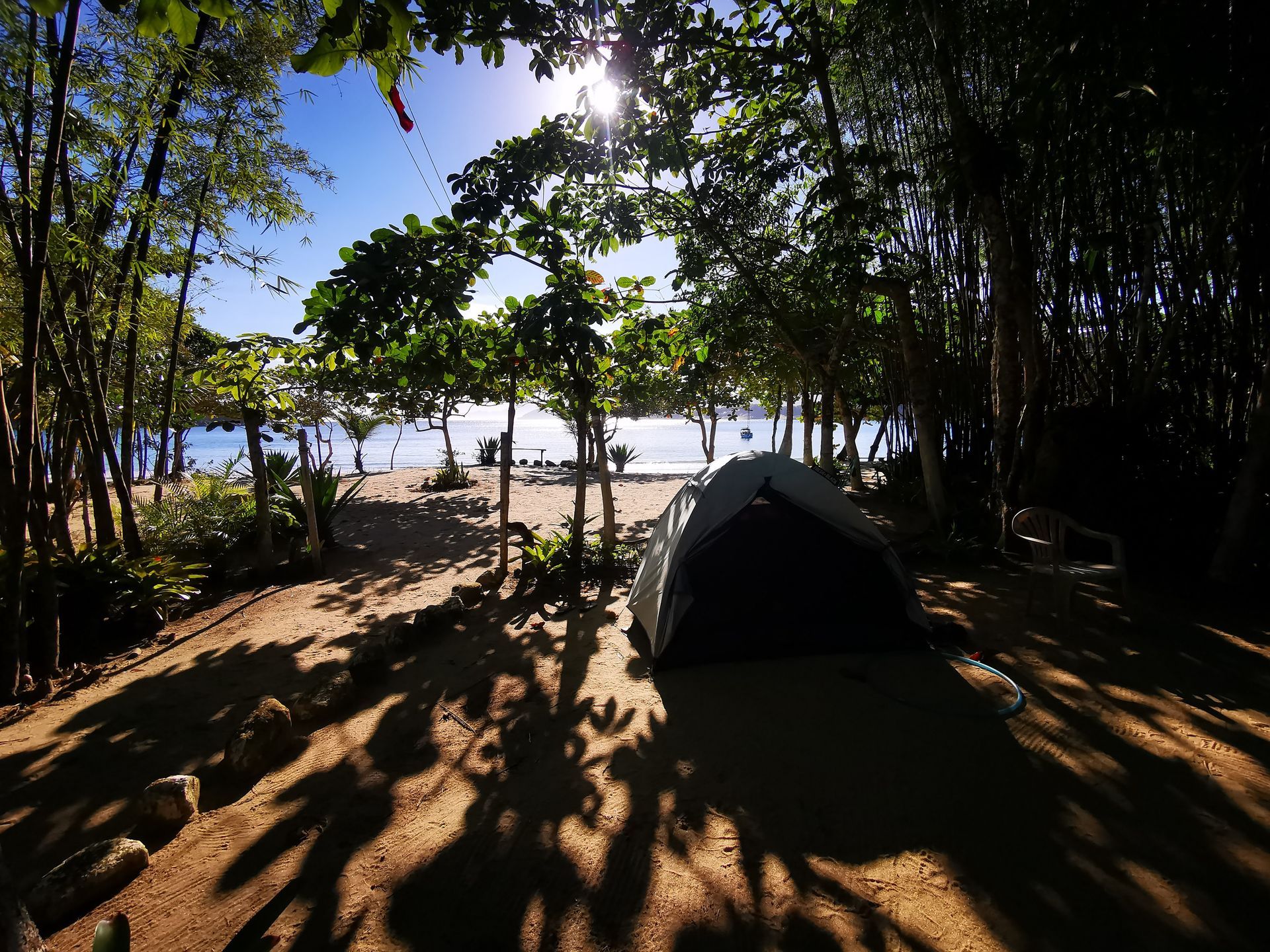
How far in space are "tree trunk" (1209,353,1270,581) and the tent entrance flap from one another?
3.19m

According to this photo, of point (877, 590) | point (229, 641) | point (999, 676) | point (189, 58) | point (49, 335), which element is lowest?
point (229, 641)

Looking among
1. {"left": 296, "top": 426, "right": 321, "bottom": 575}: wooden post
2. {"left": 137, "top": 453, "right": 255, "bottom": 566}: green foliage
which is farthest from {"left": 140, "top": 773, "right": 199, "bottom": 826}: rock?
{"left": 296, "top": 426, "right": 321, "bottom": 575}: wooden post

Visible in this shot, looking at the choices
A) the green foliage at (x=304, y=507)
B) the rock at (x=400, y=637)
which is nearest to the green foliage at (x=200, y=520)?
the green foliage at (x=304, y=507)

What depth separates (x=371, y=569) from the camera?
6992 mm

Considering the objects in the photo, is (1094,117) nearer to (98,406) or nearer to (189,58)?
(189,58)

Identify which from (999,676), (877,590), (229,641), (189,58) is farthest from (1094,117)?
(229,641)

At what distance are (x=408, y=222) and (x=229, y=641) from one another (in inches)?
154

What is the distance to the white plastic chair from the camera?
3.94 meters

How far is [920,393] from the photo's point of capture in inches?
269

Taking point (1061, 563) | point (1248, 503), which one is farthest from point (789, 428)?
point (1061, 563)

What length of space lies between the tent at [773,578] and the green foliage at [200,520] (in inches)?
211

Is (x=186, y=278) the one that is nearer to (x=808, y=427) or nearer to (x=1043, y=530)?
(x=1043, y=530)

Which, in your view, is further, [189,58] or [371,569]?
[371,569]

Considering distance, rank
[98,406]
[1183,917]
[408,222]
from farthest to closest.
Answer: [98,406] → [408,222] → [1183,917]
